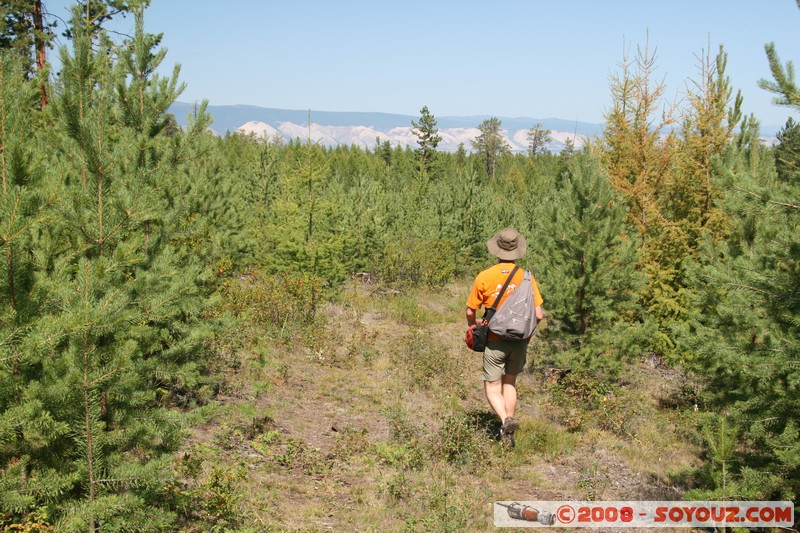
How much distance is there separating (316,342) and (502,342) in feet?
17.0

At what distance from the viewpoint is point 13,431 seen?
2.92m

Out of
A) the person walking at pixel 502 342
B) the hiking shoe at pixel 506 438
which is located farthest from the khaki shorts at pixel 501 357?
the hiking shoe at pixel 506 438

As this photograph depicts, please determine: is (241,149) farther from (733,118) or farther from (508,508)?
(508,508)

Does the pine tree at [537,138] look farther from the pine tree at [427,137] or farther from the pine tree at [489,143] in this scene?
the pine tree at [427,137]

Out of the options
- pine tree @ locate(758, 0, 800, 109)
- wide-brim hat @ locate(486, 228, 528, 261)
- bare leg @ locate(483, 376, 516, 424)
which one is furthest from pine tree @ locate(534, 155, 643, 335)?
pine tree @ locate(758, 0, 800, 109)

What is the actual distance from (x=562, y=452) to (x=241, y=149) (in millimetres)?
44914

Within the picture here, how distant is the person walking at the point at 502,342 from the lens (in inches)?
230

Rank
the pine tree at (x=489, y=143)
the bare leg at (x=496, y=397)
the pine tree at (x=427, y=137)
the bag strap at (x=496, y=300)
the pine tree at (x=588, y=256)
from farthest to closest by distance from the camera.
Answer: the pine tree at (x=489, y=143) → the pine tree at (x=427, y=137) → the pine tree at (x=588, y=256) → the bare leg at (x=496, y=397) → the bag strap at (x=496, y=300)

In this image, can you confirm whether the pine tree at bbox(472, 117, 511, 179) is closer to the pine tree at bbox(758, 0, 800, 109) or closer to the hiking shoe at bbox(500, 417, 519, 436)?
the hiking shoe at bbox(500, 417, 519, 436)

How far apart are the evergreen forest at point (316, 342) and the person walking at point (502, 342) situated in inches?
17.8

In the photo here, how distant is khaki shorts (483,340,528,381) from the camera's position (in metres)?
5.85

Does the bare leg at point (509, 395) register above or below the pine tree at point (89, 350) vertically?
below

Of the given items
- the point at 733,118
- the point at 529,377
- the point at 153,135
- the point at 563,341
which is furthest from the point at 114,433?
the point at 733,118

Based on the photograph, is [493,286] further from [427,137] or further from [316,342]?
[427,137]
